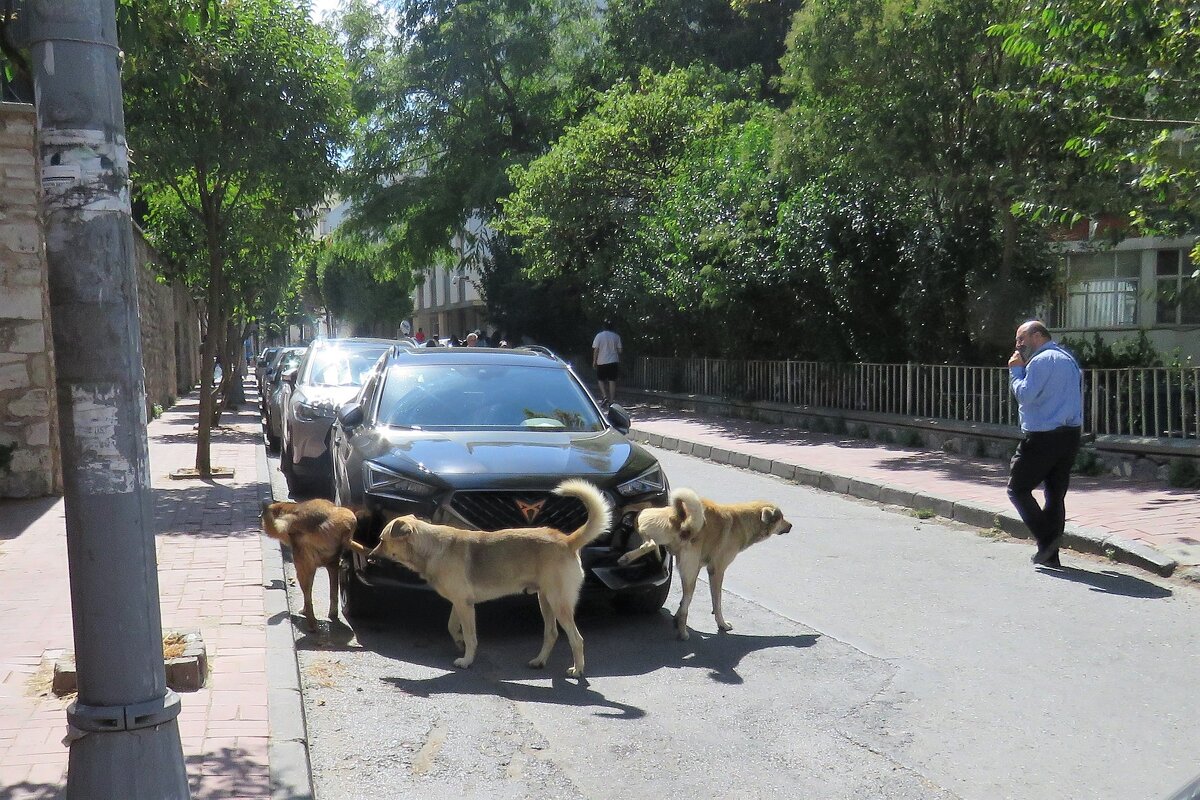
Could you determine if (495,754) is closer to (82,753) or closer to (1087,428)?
(82,753)

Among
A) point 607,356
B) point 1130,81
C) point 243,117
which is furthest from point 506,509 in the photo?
point 607,356

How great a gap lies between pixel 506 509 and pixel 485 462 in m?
0.39

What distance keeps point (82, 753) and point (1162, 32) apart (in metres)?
10.8

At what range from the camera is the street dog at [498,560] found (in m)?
6.05

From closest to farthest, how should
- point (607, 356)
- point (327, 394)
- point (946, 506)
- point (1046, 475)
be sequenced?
1. point (1046, 475)
2. point (946, 506)
3. point (327, 394)
4. point (607, 356)

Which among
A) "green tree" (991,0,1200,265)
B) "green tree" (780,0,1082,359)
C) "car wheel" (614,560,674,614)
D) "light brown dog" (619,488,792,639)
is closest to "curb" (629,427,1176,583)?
"green tree" (991,0,1200,265)

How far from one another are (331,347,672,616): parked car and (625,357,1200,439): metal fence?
23.0 feet

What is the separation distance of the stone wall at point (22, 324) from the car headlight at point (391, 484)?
17.6 ft

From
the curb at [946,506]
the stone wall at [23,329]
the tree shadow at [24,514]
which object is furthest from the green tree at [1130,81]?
the tree shadow at [24,514]

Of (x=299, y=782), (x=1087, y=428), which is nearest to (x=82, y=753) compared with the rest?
(x=299, y=782)

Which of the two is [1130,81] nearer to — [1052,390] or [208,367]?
[1052,390]

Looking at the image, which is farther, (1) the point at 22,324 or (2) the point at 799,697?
(1) the point at 22,324

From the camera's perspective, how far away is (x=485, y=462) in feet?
22.8

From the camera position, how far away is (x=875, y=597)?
792 cm
